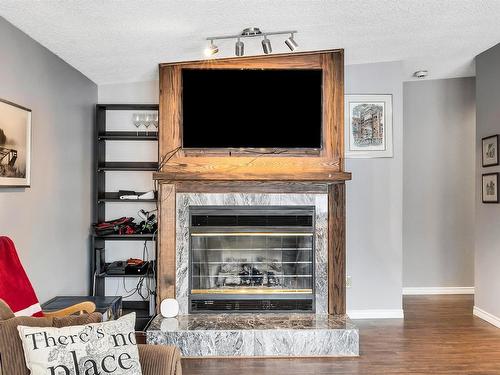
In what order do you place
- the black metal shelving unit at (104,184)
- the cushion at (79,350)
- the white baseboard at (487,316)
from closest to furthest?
the cushion at (79,350), the white baseboard at (487,316), the black metal shelving unit at (104,184)

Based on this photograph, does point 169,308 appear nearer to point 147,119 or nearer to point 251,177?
point 251,177

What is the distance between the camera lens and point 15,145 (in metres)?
2.93

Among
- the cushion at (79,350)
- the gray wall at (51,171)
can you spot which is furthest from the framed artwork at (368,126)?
the cushion at (79,350)

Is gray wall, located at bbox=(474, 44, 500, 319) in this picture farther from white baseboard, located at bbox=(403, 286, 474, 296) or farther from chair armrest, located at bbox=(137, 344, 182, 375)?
chair armrest, located at bbox=(137, 344, 182, 375)

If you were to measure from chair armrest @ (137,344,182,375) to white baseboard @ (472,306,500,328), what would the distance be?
345 cm

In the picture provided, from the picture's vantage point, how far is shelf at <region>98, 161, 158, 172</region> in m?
4.47

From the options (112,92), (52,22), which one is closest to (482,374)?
(52,22)

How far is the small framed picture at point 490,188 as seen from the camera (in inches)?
167

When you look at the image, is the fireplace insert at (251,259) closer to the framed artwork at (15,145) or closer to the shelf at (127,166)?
the shelf at (127,166)

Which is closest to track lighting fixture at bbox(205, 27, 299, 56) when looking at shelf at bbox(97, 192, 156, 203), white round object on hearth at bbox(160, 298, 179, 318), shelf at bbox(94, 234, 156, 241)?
shelf at bbox(97, 192, 156, 203)

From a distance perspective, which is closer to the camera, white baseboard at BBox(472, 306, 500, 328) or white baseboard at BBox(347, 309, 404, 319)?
white baseboard at BBox(472, 306, 500, 328)

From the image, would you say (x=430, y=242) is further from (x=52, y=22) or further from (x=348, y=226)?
(x=52, y=22)

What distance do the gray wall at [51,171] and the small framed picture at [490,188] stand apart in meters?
3.90

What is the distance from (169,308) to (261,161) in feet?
4.97
